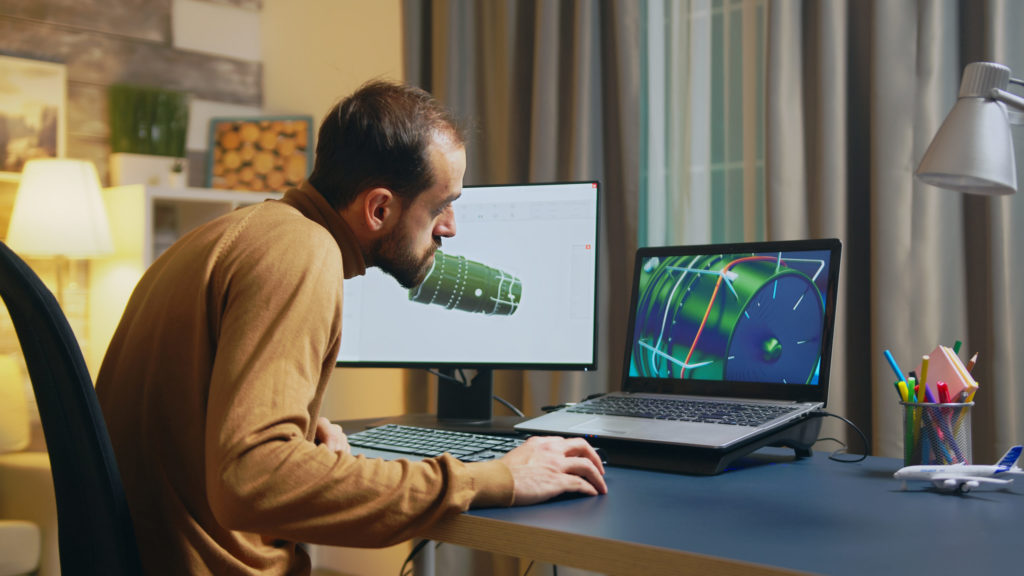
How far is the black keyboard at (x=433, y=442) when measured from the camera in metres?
1.22

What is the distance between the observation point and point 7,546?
86.4 inches

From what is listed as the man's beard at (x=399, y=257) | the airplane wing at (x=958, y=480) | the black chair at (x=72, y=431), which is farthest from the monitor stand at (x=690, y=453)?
the black chair at (x=72, y=431)

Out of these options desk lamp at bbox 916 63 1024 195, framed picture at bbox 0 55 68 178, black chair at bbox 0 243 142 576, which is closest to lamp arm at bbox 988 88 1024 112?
desk lamp at bbox 916 63 1024 195

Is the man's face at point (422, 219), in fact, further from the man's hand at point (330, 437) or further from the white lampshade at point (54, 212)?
the white lampshade at point (54, 212)

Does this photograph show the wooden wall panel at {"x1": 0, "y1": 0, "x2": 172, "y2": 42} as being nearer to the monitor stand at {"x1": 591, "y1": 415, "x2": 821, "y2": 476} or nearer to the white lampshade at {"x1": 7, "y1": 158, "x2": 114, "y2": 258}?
the white lampshade at {"x1": 7, "y1": 158, "x2": 114, "y2": 258}

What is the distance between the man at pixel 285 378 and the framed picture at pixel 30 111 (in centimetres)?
Result: 195

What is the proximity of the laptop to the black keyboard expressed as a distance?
89mm

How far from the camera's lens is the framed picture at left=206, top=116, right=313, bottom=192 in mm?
3115

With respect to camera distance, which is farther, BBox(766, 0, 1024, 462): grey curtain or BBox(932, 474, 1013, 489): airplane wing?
BBox(766, 0, 1024, 462): grey curtain

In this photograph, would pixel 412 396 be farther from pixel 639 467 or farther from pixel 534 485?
pixel 534 485

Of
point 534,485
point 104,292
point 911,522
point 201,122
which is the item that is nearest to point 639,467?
point 534,485

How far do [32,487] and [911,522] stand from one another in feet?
7.05

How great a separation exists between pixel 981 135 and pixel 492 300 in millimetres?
862

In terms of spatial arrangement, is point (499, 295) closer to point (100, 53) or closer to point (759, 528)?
point (759, 528)
